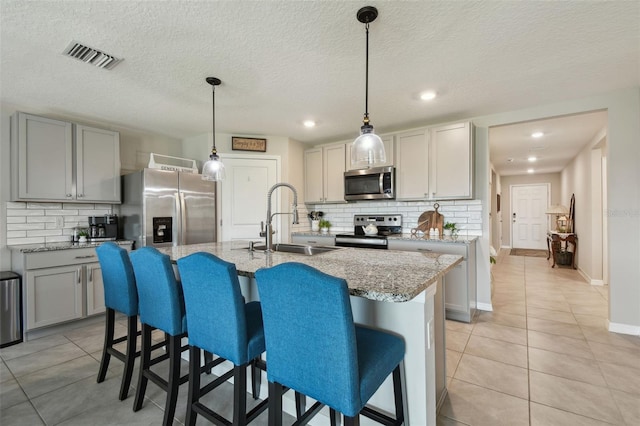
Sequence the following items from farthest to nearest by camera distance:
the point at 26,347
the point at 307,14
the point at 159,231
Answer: the point at 159,231 → the point at 26,347 → the point at 307,14

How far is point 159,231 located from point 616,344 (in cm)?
463

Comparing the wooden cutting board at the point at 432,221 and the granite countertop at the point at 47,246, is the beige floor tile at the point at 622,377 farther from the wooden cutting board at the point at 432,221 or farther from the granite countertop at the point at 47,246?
the granite countertop at the point at 47,246

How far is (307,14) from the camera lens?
1716 millimetres

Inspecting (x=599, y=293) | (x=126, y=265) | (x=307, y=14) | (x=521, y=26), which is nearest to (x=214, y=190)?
(x=126, y=265)

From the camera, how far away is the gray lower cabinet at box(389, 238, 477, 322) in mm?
3053

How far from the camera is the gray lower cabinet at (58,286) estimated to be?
277 cm

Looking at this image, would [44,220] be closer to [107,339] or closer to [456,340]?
[107,339]

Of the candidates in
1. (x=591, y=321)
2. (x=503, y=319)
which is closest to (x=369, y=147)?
(x=503, y=319)

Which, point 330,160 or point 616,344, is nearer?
point 616,344

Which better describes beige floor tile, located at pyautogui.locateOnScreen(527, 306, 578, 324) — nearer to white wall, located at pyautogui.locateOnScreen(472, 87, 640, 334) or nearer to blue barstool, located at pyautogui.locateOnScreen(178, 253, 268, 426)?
white wall, located at pyautogui.locateOnScreen(472, 87, 640, 334)

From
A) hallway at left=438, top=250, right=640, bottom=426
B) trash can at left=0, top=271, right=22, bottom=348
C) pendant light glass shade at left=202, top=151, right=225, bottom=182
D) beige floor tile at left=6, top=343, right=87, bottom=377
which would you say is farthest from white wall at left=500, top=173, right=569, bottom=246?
trash can at left=0, top=271, right=22, bottom=348

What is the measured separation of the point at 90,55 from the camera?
2.11 metres

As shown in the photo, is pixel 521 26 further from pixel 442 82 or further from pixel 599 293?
pixel 599 293

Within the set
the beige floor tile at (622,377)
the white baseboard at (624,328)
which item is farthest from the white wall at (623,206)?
the beige floor tile at (622,377)
